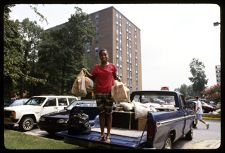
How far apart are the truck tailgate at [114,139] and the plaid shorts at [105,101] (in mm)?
537

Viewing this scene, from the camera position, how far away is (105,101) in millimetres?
4555

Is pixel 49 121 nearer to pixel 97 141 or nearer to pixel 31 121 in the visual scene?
pixel 31 121

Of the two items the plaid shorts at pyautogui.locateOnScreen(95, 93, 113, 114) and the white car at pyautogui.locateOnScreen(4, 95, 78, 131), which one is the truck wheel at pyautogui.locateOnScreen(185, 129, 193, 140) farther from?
the white car at pyautogui.locateOnScreen(4, 95, 78, 131)

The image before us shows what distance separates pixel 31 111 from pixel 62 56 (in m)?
23.4

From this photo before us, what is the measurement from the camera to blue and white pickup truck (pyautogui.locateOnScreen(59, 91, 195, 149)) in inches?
170

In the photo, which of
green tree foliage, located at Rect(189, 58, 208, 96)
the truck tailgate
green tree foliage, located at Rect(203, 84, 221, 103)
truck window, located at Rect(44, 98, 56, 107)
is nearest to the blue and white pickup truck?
the truck tailgate

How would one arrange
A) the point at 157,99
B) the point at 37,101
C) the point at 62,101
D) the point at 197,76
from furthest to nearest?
the point at 197,76, the point at 62,101, the point at 37,101, the point at 157,99

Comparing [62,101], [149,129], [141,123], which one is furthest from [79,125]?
[62,101]

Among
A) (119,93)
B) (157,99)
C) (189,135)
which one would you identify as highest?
(119,93)

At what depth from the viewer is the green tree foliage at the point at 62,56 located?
3400cm

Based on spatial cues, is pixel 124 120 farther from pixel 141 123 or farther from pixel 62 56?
pixel 62 56

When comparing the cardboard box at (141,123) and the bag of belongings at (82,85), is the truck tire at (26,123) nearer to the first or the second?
the cardboard box at (141,123)

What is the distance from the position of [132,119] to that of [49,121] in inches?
175

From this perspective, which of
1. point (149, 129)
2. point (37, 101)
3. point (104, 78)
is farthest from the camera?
point (37, 101)
